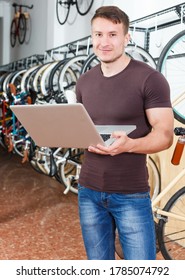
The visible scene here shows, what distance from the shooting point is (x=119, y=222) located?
156cm

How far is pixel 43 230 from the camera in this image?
11.9ft

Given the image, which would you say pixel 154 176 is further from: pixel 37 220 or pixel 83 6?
pixel 83 6

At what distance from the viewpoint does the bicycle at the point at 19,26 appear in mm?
8914

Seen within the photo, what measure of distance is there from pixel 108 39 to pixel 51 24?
5263mm

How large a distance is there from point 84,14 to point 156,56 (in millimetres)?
2216

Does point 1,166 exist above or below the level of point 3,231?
below

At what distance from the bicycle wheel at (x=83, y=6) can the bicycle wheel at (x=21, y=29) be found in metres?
3.29

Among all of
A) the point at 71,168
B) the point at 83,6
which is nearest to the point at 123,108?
the point at 71,168

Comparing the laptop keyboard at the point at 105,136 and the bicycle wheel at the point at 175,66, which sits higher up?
the laptop keyboard at the point at 105,136

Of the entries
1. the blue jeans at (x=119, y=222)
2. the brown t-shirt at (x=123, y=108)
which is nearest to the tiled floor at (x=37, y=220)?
the blue jeans at (x=119, y=222)

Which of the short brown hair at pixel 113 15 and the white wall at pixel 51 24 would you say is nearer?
the short brown hair at pixel 113 15

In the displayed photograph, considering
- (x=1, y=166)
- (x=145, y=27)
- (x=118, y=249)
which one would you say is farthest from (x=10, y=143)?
(x=118, y=249)

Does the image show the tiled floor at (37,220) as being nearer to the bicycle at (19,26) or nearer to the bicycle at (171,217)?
the bicycle at (171,217)
